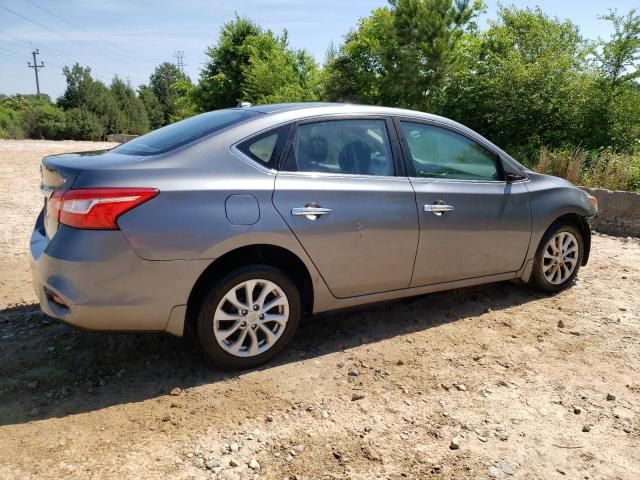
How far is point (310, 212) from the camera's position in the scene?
3320mm

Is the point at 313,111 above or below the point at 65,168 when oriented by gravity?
above

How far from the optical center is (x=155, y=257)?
9.52 ft

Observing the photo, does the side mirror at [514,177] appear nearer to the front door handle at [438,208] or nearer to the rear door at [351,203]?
the front door handle at [438,208]

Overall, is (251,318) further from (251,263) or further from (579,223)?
(579,223)

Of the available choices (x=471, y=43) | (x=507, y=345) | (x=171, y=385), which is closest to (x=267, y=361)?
(x=171, y=385)

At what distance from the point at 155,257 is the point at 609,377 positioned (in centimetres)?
297

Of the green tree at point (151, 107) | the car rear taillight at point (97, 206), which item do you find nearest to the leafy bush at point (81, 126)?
the green tree at point (151, 107)

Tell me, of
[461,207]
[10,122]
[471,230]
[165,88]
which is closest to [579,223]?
[471,230]

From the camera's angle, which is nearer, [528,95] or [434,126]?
[434,126]

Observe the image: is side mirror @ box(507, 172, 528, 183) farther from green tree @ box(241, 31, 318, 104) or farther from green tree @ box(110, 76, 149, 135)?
green tree @ box(110, 76, 149, 135)

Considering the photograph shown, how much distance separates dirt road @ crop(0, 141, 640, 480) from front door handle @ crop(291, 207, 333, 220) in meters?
0.99

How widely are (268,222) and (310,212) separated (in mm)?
303

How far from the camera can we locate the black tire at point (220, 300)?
3107mm

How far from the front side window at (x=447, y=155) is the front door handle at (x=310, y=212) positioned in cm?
91
